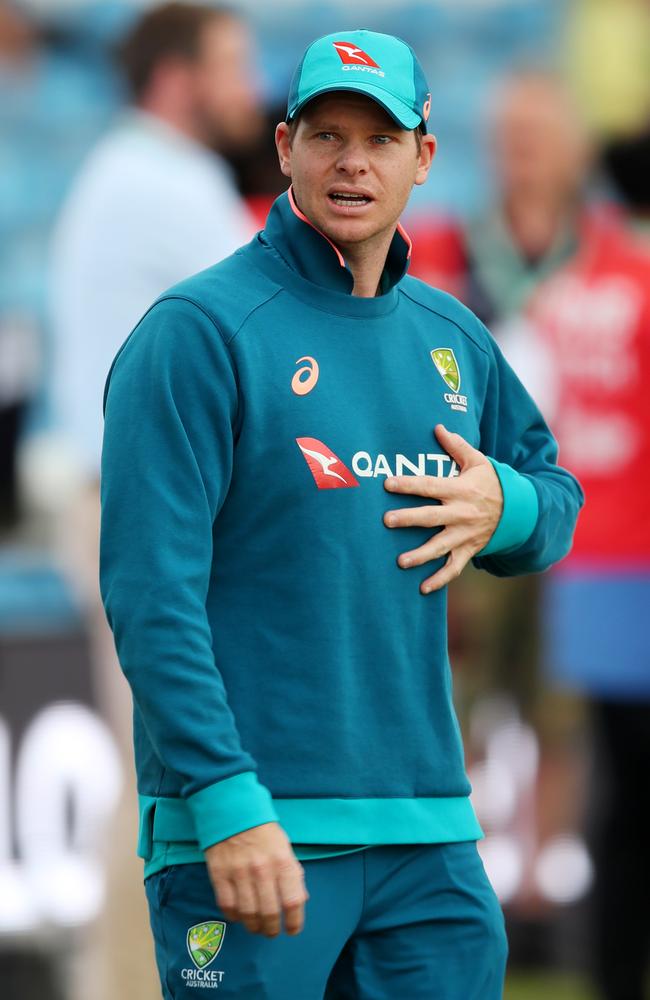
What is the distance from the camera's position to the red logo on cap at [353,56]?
2.39 meters

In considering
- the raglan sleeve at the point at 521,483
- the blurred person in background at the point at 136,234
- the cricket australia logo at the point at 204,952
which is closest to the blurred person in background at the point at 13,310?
the blurred person in background at the point at 136,234

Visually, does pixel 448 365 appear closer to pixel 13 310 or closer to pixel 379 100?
pixel 379 100

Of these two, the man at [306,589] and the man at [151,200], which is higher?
the man at [151,200]

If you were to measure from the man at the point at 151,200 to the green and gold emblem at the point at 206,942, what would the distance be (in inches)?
77.4

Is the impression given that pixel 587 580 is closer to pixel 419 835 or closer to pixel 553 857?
pixel 553 857

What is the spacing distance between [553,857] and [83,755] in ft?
4.92

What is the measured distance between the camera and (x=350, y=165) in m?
2.39

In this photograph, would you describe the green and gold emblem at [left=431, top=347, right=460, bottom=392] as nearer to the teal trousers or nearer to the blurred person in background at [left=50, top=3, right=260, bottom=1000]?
the teal trousers

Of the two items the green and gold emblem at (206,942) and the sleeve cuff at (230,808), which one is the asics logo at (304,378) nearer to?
the sleeve cuff at (230,808)

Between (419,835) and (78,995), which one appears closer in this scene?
(419,835)

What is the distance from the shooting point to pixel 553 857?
18.0 feet

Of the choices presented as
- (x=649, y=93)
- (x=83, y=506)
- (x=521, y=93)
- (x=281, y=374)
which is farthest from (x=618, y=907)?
(x=649, y=93)

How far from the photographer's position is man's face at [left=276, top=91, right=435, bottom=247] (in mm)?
2404

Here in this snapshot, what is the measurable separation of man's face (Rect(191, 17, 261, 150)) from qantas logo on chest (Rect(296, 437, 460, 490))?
229 cm
